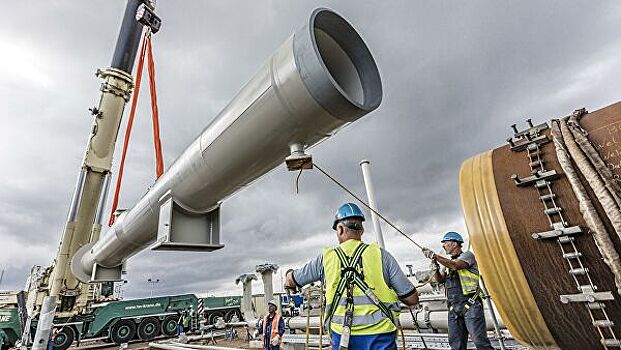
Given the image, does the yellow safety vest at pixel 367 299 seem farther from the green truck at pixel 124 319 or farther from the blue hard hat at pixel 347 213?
the green truck at pixel 124 319

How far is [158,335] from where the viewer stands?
16.5 metres

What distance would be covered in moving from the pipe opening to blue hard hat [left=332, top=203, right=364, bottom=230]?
1133 millimetres

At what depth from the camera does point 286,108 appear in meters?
2.12

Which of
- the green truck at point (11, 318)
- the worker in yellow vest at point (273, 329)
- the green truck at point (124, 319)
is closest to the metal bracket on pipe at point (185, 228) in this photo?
the worker in yellow vest at point (273, 329)

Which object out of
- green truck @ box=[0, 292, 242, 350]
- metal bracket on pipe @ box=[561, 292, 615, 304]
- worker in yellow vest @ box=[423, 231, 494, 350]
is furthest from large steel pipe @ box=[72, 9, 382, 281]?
green truck @ box=[0, 292, 242, 350]

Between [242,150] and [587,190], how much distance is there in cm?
205

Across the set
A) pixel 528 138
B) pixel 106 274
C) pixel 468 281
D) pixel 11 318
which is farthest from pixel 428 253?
pixel 11 318

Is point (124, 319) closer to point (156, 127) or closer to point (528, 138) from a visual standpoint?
point (156, 127)

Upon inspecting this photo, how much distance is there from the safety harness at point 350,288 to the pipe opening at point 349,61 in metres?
1.25

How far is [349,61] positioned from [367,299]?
1706 mm

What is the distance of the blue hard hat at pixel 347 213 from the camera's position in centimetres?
293

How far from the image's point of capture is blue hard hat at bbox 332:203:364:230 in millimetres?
2935

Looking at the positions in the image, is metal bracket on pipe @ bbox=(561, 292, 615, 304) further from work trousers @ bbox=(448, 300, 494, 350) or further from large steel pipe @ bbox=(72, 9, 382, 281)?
work trousers @ bbox=(448, 300, 494, 350)

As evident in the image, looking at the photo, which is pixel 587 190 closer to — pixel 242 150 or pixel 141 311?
pixel 242 150
